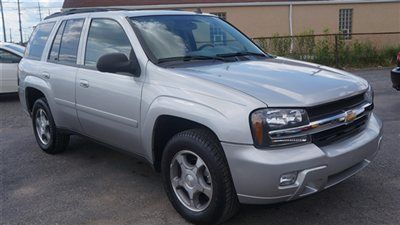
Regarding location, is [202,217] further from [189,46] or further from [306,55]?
[306,55]

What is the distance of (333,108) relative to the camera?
368cm

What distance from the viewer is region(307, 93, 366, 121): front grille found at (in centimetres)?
351

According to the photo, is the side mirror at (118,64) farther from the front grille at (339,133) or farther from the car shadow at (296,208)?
the front grille at (339,133)

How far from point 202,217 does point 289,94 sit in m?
1.23

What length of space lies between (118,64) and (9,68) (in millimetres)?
7695

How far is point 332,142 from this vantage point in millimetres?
3648

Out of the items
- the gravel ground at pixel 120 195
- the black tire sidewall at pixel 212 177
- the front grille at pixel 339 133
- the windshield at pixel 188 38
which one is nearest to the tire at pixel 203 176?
the black tire sidewall at pixel 212 177

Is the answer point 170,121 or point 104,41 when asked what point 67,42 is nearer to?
point 104,41

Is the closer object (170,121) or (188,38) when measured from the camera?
(170,121)

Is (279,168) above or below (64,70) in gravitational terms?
below

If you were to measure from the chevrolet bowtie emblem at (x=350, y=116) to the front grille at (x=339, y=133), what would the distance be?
0.14 feet

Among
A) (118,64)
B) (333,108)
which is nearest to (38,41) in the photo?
(118,64)

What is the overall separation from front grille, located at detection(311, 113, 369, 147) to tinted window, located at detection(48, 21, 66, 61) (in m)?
3.56

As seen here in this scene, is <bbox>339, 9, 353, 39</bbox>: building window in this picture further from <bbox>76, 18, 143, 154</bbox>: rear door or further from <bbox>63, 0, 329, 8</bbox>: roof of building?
<bbox>76, 18, 143, 154</bbox>: rear door
